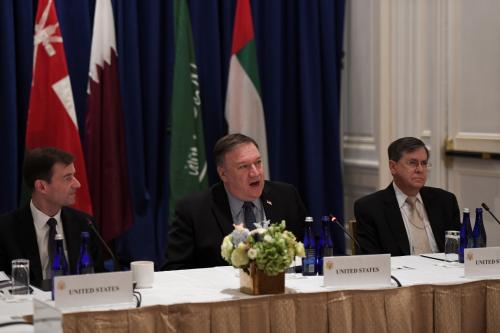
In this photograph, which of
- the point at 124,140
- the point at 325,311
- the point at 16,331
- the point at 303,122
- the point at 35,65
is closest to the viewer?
the point at 16,331

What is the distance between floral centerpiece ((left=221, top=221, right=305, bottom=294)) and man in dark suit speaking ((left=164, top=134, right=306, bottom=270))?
966 mm

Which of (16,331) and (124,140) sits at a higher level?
(124,140)

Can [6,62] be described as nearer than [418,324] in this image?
No

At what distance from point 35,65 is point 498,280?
3583 mm

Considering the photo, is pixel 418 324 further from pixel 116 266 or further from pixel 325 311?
pixel 116 266

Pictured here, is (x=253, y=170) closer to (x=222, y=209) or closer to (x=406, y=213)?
(x=222, y=209)

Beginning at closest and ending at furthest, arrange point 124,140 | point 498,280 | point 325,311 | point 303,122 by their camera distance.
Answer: point 325,311, point 498,280, point 124,140, point 303,122

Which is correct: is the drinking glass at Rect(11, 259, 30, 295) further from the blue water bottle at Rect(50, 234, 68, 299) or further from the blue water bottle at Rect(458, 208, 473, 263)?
the blue water bottle at Rect(458, 208, 473, 263)

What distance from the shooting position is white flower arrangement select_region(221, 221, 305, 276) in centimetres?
332

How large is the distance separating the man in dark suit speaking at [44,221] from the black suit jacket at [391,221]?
54.1 inches

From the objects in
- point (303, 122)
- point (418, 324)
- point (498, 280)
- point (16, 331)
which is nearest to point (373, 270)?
point (418, 324)

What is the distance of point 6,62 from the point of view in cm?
602

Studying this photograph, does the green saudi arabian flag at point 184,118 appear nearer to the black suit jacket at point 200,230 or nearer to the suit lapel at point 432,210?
the black suit jacket at point 200,230

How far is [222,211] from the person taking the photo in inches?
177
